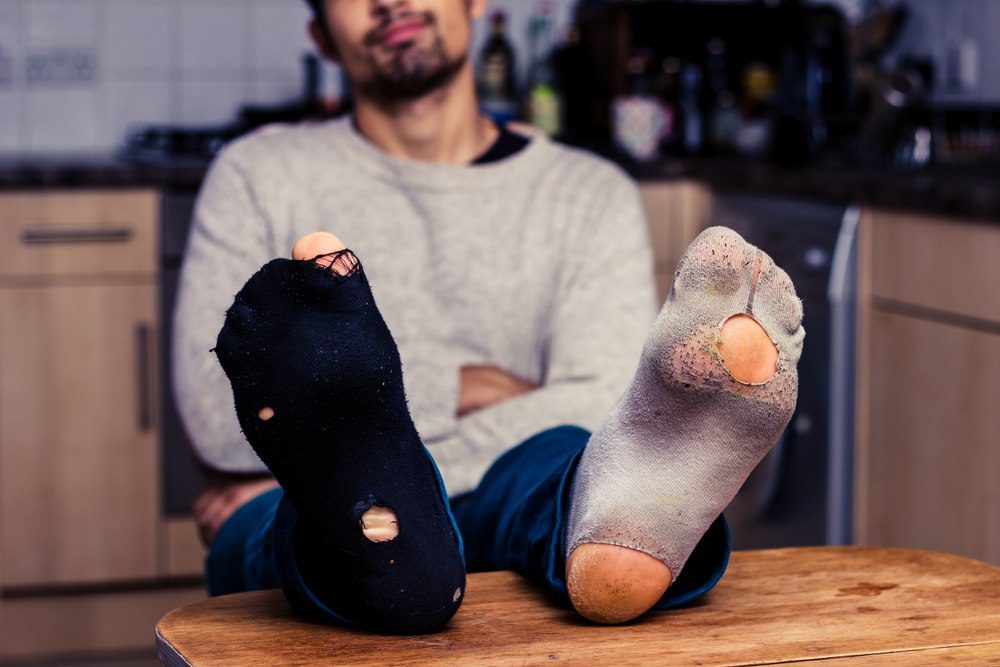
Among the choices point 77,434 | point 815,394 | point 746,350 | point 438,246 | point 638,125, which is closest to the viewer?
point 746,350

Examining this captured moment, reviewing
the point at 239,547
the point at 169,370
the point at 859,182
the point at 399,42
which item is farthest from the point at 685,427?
the point at 169,370

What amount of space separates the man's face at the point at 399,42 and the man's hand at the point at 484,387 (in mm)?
302

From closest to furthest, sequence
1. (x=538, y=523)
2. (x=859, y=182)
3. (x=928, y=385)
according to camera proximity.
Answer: (x=538, y=523) < (x=928, y=385) < (x=859, y=182)

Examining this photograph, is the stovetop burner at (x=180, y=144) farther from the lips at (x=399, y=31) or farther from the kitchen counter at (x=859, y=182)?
the lips at (x=399, y=31)

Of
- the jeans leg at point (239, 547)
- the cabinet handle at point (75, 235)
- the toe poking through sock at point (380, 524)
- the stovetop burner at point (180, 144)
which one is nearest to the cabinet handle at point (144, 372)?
the cabinet handle at point (75, 235)

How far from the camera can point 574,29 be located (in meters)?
3.03

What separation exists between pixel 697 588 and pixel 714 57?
2.34 m

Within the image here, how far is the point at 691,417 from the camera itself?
70 centimetres

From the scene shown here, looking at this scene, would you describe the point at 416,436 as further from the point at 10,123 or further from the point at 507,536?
the point at 10,123

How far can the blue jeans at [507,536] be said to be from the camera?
77 centimetres

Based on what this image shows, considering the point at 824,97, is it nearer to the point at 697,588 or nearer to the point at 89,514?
the point at 89,514

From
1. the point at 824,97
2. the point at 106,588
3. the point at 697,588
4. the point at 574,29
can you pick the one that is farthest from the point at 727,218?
the point at 697,588

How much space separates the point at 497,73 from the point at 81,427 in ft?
3.76

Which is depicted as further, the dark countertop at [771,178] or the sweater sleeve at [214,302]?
the dark countertop at [771,178]
